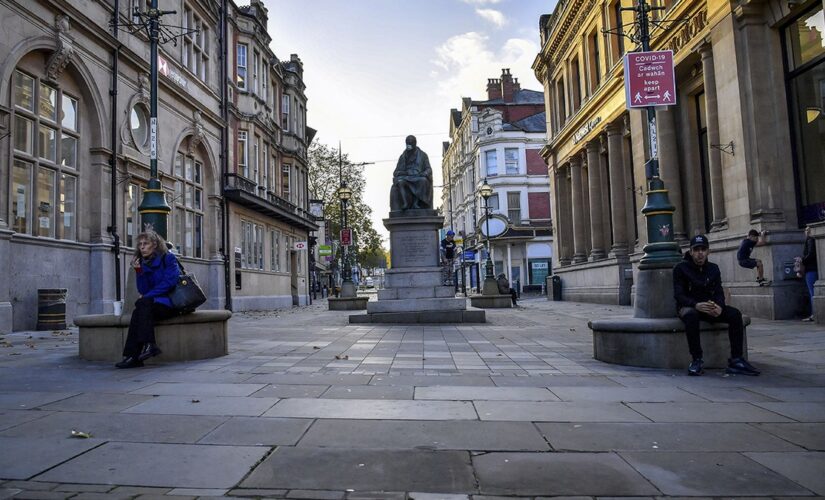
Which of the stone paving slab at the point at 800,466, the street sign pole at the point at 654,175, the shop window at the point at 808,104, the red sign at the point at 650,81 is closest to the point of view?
the stone paving slab at the point at 800,466

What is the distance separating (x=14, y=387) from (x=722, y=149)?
16.4 metres

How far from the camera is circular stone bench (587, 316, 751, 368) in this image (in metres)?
6.82

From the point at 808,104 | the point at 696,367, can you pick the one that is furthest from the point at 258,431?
the point at 808,104

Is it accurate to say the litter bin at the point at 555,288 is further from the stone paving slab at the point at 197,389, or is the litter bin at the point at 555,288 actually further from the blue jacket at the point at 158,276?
the stone paving slab at the point at 197,389

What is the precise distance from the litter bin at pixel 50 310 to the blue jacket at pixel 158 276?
762cm

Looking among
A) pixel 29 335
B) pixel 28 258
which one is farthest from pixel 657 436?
pixel 28 258

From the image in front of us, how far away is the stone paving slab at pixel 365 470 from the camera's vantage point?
10.1 ft

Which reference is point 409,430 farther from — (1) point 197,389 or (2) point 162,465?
(1) point 197,389

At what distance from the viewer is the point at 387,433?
4059 millimetres

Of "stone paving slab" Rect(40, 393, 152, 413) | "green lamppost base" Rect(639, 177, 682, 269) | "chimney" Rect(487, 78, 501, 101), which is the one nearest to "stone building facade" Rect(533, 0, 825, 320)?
"green lamppost base" Rect(639, 177, 682, 269)

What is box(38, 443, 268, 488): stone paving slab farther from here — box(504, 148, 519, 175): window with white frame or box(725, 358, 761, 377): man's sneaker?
box(504, 148, 519, 175): window with white frame

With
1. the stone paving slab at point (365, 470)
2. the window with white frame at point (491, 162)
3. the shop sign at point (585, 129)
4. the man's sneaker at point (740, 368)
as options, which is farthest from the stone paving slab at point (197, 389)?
the window with white frame at point (491, 162)

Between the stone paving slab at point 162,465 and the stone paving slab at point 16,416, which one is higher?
the stone paving slab at point 16,416

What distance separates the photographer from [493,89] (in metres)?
63.2
